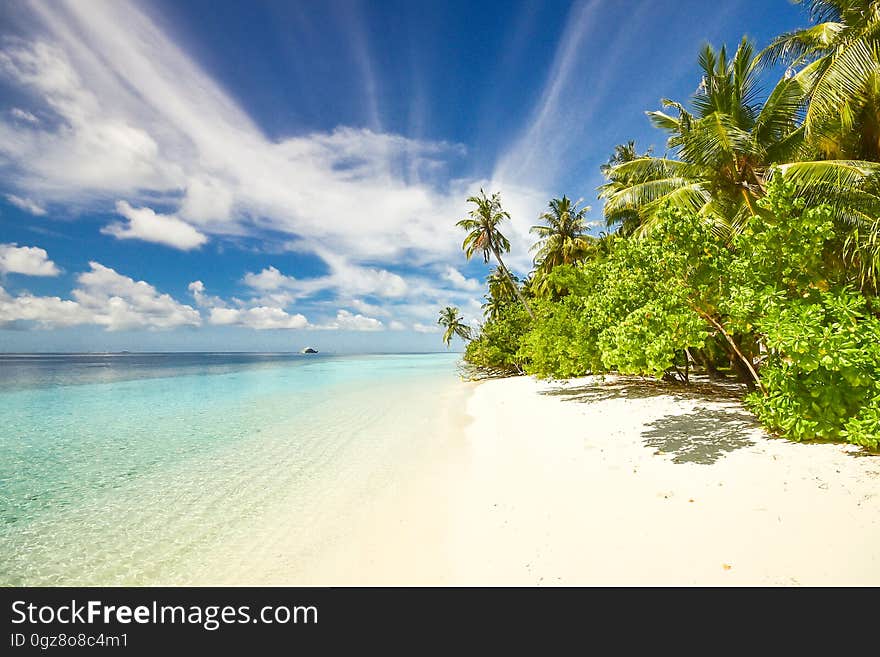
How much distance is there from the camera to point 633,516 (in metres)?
4.31

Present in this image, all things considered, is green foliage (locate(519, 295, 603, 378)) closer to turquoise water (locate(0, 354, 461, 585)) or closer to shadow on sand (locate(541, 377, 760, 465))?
shadow on sand (locate(541, 377, 760, 465))

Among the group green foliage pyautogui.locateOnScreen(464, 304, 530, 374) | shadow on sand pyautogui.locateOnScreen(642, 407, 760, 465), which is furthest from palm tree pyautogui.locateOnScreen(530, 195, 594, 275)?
shadow on sand pyautogui.locateOnScreen(642, 407, 760, 465)

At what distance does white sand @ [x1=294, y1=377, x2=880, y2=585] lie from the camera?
3.30 meters

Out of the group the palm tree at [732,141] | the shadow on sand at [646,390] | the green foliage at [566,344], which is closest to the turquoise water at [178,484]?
the green foliage at [566,344]

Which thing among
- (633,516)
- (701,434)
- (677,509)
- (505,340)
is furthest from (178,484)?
(505,340)

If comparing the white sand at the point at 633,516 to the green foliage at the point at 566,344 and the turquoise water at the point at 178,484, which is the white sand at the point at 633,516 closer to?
the turquoise water at the point at 178,484

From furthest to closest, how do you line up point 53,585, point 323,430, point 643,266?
point 323,430
point 643,266
point 53,585

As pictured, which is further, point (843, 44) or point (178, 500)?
point (843, 44)

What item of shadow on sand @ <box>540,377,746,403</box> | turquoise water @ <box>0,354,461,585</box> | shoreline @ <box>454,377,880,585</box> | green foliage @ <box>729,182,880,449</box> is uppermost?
green foliage @ <box>729,182,880,449</box>

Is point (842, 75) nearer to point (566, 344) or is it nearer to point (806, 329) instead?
point (806, 329)

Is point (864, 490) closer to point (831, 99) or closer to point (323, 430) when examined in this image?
point (831, 99)
